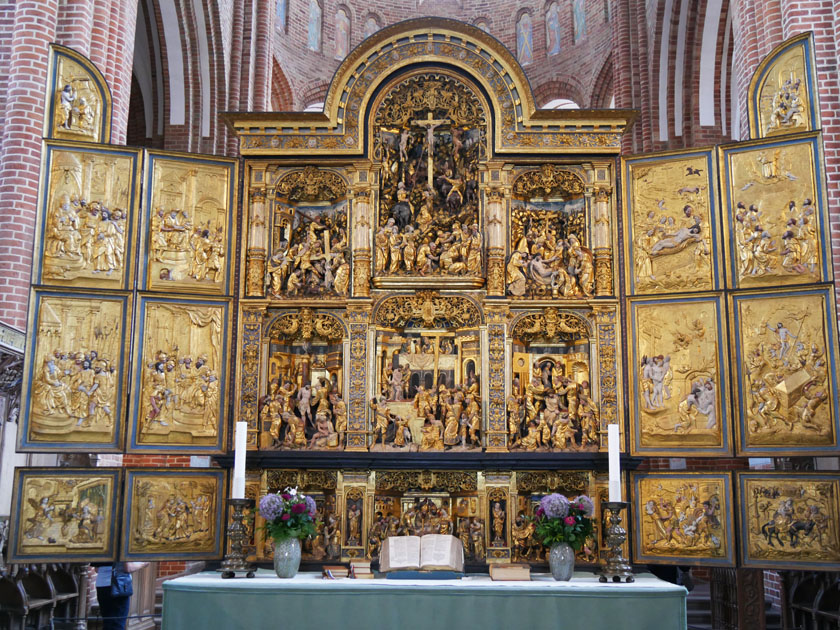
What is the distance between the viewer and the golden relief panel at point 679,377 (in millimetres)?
9914

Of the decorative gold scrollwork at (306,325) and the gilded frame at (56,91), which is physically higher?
the gilded frame at (56,91)

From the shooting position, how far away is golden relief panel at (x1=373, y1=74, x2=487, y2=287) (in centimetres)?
1135

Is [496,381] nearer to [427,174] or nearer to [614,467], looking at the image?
[614,467]

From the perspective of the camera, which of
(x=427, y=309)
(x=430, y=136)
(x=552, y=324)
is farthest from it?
(x=430, y=136)

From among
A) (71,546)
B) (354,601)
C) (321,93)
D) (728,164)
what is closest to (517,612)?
(354,601)

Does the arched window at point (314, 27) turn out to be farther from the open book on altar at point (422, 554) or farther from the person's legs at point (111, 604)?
the open book on altar at point (422, 554)

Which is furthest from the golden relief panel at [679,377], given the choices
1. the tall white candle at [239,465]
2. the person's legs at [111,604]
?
the person's legs at [111,604]

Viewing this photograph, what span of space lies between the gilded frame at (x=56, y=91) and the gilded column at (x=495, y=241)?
15.7 feet

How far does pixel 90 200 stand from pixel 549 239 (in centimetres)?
568

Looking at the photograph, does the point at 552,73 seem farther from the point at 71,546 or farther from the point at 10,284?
the point at 71,546

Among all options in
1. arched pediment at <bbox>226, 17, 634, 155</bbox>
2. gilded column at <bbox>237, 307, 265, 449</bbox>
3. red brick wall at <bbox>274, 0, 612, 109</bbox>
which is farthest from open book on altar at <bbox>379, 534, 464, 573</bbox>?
red brick wall at <bbox>274, 0, 612, 109</bbox>

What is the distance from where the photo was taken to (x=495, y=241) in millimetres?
11164

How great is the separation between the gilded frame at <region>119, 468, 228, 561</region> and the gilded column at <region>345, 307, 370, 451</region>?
1.60 metres

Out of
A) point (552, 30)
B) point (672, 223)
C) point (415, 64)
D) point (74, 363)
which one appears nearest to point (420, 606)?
point (74, 363)
